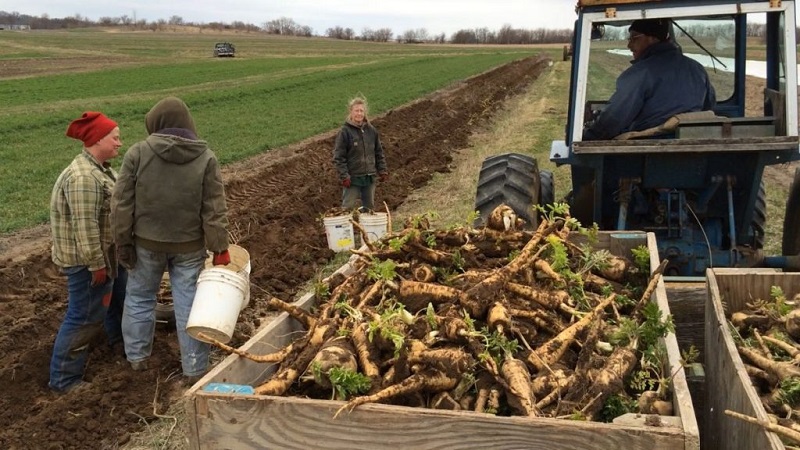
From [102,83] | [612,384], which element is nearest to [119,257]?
[612,384]

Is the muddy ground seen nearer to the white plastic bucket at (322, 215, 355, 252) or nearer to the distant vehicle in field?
the white plastic bucket at (322, 215, 355, 252)

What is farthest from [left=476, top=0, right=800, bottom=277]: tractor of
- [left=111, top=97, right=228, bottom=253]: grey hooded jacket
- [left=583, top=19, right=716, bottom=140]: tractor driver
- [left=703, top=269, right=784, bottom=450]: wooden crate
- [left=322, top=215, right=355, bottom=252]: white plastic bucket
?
[left=322, top=215, right=355, bottom=252]: white plastic bucket

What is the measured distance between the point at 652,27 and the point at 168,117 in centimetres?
351

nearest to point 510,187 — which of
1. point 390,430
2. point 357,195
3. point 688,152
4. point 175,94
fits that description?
point 688,152

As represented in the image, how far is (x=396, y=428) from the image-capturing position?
7.66ft

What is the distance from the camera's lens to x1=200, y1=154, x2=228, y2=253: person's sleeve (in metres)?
5.11

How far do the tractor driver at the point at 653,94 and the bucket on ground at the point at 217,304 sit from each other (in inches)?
107

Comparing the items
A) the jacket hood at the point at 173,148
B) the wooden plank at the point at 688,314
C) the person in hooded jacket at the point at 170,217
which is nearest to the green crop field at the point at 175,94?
the person in hooded jacket at the point at 170,217

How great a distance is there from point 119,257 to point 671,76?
13.1 ft

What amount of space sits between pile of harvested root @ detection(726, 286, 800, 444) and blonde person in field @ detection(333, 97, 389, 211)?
5443 mm

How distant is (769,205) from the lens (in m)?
10.1

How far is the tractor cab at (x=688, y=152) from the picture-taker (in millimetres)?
4801

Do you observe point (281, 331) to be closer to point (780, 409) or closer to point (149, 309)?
point (780, 409)

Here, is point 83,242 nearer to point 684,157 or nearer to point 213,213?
point 213,213
